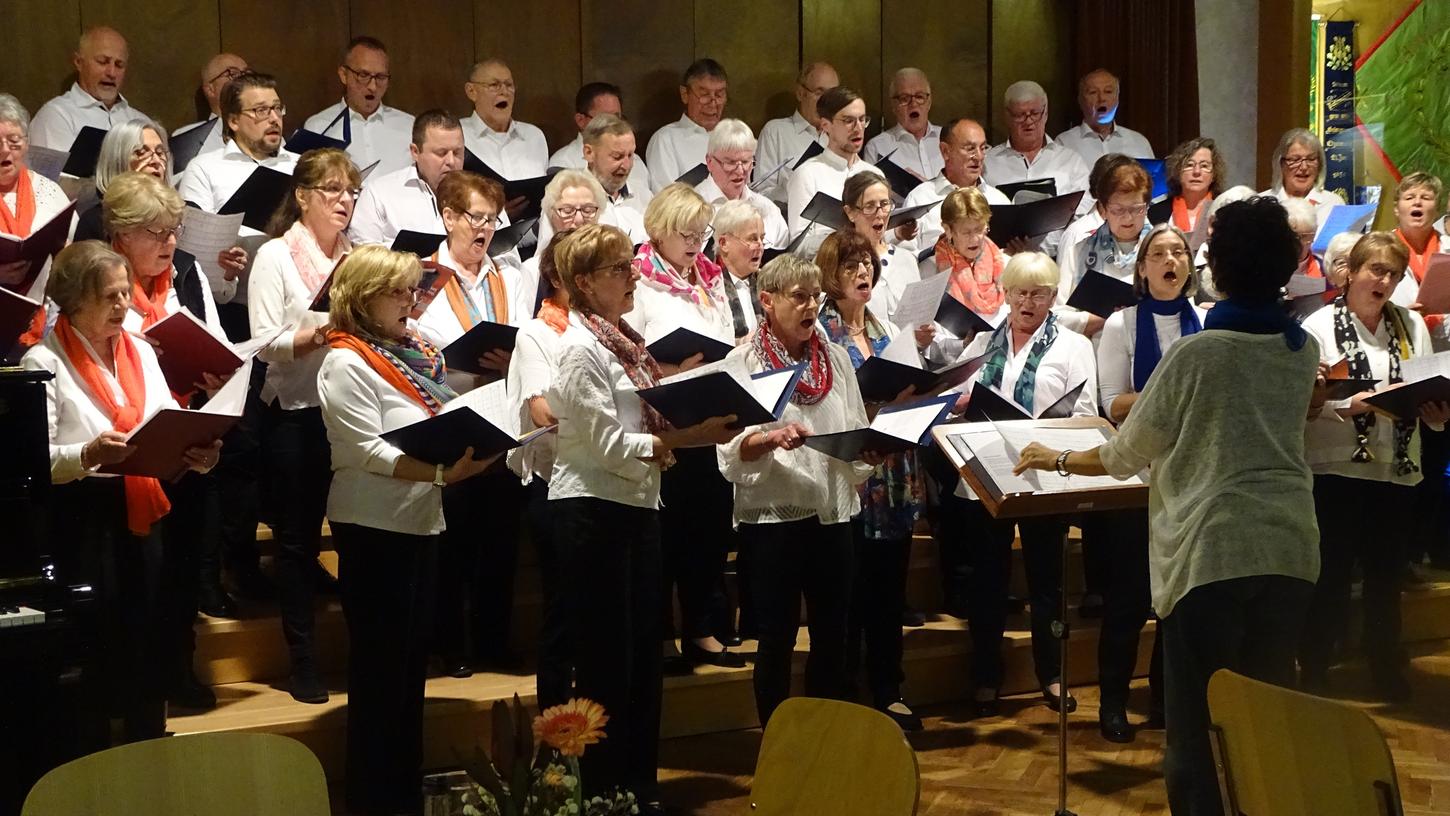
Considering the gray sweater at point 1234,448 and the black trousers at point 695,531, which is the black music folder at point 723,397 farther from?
the black trousers at point 695,531

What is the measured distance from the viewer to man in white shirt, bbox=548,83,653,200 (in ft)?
19.8

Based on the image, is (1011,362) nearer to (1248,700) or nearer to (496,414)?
(496,414)

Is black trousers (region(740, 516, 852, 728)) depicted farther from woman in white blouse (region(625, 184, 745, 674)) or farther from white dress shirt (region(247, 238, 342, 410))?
white dress shirt (region(247, 238, 342, 410))

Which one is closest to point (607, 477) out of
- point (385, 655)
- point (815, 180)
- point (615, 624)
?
point (615, 624)

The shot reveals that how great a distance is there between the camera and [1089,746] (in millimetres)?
4465

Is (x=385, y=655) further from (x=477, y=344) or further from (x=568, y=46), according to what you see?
(x=568, y=46)

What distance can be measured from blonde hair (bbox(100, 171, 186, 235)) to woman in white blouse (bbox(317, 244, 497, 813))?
0.58 meters

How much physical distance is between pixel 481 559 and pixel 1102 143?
4238 mm

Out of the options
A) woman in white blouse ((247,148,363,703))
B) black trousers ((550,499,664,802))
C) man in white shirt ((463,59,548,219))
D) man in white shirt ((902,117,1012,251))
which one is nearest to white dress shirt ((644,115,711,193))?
man in white shirt ((463,59,548,219))

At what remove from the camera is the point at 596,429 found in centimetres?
340

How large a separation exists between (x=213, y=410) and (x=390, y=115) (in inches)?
130

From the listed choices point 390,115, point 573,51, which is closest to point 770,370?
point 390,115

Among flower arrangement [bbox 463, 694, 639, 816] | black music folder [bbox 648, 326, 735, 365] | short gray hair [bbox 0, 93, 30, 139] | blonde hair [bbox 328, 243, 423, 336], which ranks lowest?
flower arrangement [bbox 463, 694, 639, 816]

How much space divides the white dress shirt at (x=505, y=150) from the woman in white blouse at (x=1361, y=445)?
3097 mm
